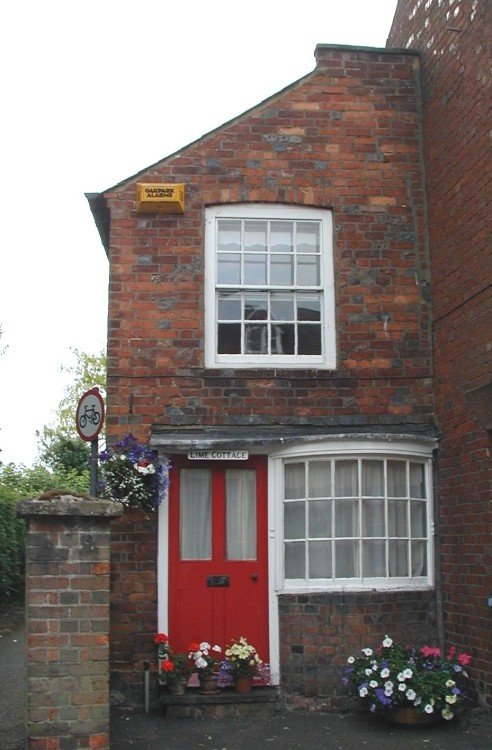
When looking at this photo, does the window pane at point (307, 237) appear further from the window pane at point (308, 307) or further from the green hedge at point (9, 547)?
the green hedge at point (9, 547)

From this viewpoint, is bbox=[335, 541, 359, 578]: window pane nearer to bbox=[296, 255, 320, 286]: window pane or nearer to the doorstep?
the doorstep

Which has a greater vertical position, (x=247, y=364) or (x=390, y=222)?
(x=390, y=222)

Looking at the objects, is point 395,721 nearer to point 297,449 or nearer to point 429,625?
point 429,625

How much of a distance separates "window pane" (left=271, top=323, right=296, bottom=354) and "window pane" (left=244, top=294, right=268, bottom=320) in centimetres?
18

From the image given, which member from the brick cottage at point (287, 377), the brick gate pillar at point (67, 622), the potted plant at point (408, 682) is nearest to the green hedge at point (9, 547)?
the brick cottage at point (287, 377)

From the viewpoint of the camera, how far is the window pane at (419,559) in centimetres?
921

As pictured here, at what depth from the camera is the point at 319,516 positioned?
30.1 ft

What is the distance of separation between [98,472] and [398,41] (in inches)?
249

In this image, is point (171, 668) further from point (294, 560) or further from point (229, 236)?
point (229, 236)

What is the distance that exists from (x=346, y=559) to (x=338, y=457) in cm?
99

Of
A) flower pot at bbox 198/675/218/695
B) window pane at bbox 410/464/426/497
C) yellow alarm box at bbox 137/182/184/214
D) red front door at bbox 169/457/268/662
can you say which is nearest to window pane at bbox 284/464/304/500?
red front door at bbox 169/457/268/662

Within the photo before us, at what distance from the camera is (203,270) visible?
31.3 ft

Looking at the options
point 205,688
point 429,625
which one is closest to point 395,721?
point 429,625

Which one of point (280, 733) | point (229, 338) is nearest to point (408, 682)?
point (280, 733)
